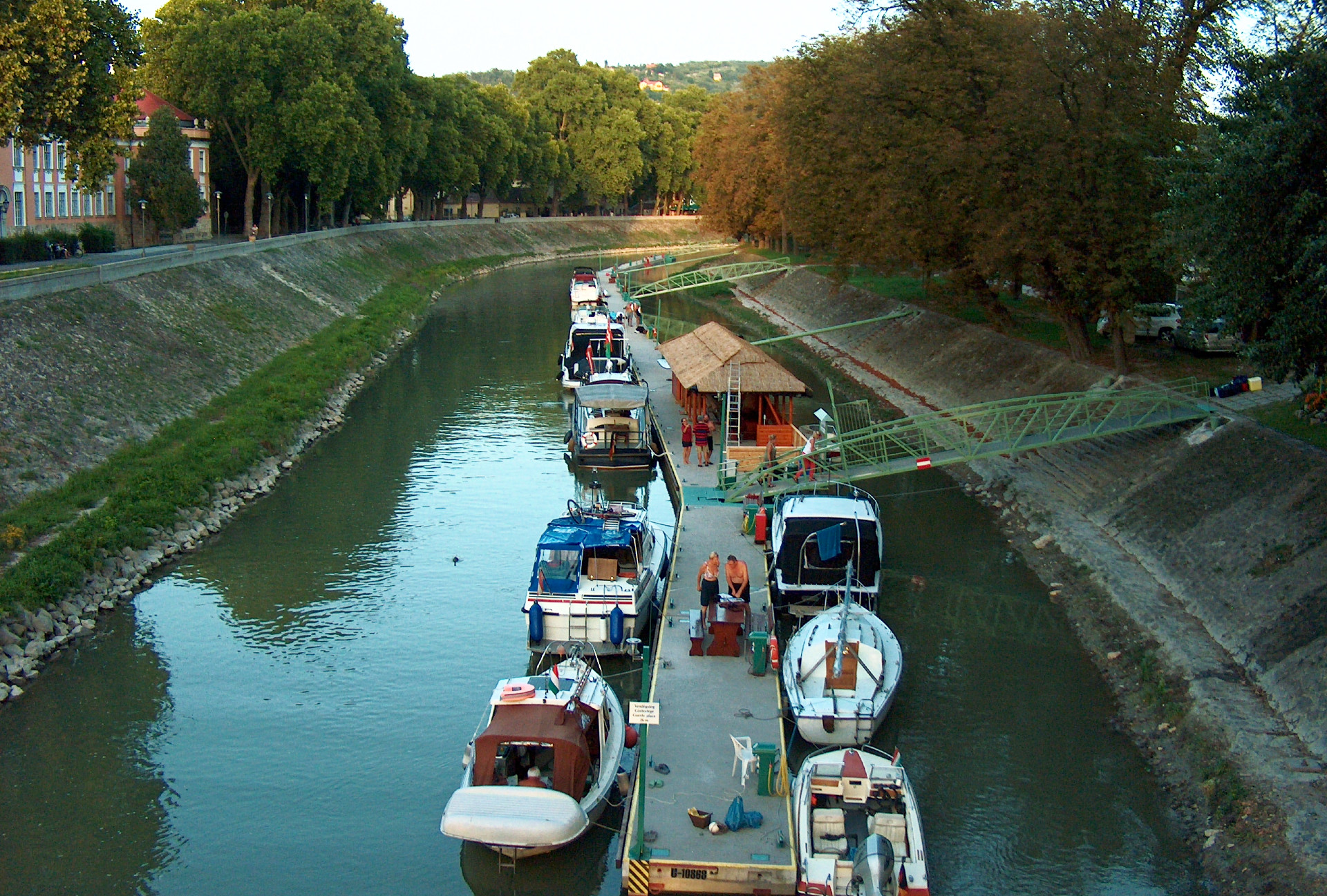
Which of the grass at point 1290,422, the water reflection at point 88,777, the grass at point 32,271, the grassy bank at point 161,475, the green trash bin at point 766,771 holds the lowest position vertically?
the water reflection at point 88,777

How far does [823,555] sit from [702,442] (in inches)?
459

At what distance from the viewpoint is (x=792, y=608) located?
2342cm

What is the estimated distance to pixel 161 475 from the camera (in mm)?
30562

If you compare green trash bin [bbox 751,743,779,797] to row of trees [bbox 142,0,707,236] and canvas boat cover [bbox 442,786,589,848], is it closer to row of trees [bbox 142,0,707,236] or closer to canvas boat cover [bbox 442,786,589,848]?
canvas boat cover [bbox 442,786,589,848]

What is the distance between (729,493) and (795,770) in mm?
12339

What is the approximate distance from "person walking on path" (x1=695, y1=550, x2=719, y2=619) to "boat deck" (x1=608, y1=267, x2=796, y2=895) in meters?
0.64

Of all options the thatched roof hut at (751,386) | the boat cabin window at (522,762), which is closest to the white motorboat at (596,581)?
the boat cabin window at (522,762)

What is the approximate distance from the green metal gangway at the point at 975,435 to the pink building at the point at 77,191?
105 feet

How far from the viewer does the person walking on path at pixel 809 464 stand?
29.1 m

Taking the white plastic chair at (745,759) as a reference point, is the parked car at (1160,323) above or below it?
above

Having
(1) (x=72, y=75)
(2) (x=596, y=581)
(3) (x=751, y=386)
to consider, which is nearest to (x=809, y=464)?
(3) (x=751, y=386)

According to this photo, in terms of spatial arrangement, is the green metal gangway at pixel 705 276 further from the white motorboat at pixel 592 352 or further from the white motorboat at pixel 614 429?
the white motorboat at pixel 614 429

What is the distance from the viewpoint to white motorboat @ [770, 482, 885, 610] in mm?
23484

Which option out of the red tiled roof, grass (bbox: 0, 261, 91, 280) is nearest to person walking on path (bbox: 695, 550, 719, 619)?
grass (bbox: 0, 261, 91, 280)
